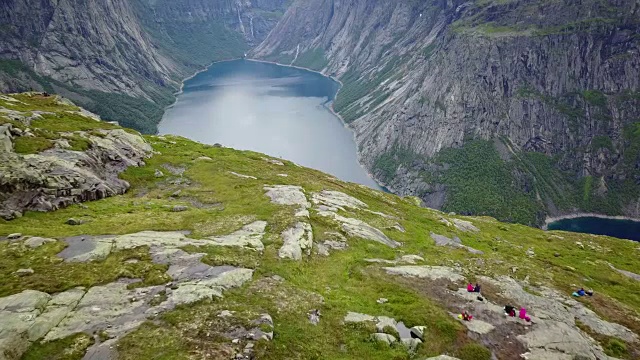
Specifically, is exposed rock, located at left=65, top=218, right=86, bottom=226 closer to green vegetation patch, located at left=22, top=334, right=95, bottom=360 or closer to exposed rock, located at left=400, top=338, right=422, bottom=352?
green vegetation patch, located at left=22, top=334, right=95, bottom=360

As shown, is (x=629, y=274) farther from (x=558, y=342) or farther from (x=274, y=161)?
(x=274, y=161)

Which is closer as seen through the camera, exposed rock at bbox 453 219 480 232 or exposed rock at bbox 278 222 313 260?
exposed rock at bbox 278 222 313 260

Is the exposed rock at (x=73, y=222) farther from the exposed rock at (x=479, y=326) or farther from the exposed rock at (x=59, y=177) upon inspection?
the exposed rock at (x=479, y=326)

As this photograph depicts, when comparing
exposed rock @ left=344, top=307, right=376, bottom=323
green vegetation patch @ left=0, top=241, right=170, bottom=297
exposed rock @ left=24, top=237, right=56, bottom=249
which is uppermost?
exposed rock @ left=24, top=237, right=56, bottom=249

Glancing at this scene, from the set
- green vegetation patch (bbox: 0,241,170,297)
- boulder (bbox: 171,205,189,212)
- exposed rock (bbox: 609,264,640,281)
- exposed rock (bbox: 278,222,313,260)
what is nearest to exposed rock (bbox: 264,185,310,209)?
exposed rock (bbox: 278,222,313,260)

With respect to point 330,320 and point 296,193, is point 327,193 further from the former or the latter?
point 330,320

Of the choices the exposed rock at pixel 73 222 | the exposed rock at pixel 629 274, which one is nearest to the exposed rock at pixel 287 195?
A: the exposed rock at pixel 73 222

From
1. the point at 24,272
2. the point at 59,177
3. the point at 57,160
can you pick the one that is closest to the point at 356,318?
the point at 24,272
